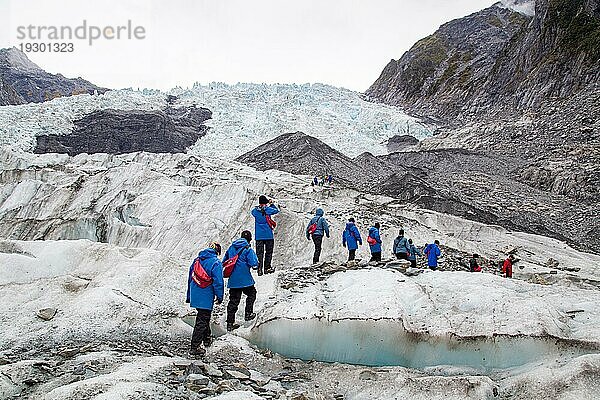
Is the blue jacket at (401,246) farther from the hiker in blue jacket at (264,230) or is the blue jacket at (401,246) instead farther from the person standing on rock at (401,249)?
the hiker in blue jacket at (264,230)

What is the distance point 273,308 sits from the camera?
6883 mm

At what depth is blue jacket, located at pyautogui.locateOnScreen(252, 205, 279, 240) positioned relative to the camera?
30.3 ft

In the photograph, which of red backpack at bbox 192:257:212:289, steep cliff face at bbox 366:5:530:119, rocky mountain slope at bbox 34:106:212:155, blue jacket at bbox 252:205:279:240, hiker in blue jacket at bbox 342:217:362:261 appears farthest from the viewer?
steep cliff face at bbox 366:5:530:119

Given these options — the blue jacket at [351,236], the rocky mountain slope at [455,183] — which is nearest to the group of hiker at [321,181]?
the rocky mountain slope at [455,183]

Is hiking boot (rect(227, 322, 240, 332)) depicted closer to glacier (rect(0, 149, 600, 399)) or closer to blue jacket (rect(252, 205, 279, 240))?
glacier (rect(0, 149, 600, 399))

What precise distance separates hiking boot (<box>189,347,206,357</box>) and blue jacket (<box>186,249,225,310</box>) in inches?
19.0

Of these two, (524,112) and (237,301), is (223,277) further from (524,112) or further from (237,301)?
(524,112)

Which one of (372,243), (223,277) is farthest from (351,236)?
(223,277)

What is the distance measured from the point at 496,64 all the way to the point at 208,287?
54.4 m

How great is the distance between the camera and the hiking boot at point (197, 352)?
5.91 meters

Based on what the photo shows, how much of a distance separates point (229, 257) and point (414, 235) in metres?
9.09

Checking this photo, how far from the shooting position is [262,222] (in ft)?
30.5

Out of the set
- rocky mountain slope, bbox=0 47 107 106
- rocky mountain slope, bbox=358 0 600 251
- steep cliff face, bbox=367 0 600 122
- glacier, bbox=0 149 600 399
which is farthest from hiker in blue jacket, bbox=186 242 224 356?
rocky mountain slope, bbox=0 47 107 106

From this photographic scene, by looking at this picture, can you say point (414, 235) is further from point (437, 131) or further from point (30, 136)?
point (437, 131)
